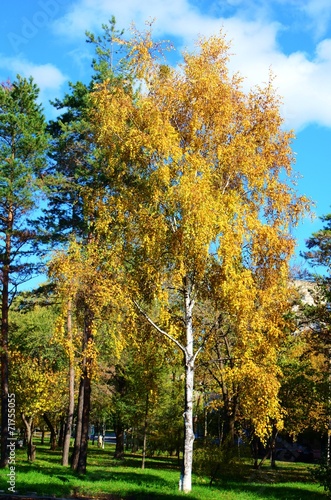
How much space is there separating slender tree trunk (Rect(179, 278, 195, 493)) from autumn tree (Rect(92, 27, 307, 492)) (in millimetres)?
34

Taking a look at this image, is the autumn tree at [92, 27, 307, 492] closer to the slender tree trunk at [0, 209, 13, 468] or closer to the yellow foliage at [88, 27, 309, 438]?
the yellow foliage at [88, 27, 309, 438]

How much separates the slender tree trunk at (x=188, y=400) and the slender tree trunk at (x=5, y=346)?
1015 cm

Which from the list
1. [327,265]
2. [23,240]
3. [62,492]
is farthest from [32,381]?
[327,265]

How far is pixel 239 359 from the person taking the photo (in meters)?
15.2

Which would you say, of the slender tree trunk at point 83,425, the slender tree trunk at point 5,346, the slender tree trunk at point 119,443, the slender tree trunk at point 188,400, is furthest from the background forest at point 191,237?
the slender tree trunk at point 119,443

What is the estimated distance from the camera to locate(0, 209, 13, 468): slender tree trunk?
2210 cm

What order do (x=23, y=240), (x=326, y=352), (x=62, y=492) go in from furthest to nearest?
(x=23, y=240)
(x=326, y=352)
(x=62, y=492)

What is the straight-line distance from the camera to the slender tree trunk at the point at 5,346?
2210 cm

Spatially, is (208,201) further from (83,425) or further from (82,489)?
(83,425)

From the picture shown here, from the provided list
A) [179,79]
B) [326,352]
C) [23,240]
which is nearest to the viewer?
[179,79]

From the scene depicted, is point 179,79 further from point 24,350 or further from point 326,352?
point 24,350

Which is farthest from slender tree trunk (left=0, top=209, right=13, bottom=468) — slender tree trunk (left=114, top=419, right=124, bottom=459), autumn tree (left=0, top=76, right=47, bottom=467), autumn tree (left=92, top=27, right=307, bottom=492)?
slender tree trunk (left=114, top=419, right=124, bottom=459)

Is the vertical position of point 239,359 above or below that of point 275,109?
below

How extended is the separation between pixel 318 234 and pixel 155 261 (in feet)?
42.1
